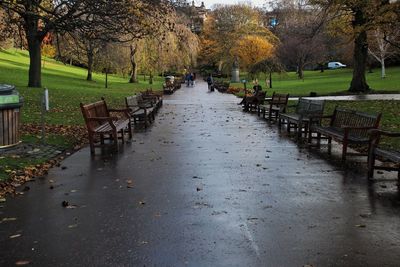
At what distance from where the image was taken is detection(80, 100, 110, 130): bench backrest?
35.0 feet

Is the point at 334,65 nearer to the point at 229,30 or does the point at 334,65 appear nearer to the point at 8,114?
the point at 229,30

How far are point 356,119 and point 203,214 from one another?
219 inches

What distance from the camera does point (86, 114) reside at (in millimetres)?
10750

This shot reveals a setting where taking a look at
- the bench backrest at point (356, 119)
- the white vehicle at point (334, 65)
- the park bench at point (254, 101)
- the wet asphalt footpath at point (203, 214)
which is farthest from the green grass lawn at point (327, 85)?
the white vehicle at point (334, 65)

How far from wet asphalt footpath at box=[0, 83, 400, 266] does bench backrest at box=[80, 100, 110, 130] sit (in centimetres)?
101

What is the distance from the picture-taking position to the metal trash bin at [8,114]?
947 cm

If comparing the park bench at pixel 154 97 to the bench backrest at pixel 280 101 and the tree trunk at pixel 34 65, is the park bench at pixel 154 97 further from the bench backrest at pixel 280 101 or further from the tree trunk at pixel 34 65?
the tree trunk at pixel 34 65

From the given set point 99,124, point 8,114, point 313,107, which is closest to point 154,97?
point 99,124

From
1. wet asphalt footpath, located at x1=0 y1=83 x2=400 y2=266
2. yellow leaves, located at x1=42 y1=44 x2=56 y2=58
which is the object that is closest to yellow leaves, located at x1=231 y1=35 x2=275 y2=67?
yellow leaves, located at x1=42 y1=44 x2=56 y2=58

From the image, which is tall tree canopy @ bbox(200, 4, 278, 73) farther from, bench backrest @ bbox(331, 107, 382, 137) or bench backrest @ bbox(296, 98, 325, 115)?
bench backrest @ bbox(331, 107, 382, 137)

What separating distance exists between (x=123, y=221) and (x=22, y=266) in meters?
1.46

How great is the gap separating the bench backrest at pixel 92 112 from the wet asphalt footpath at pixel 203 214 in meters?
1.01

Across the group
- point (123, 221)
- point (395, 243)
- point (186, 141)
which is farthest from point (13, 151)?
point (395, 243)

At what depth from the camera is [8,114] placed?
31.7 feet
